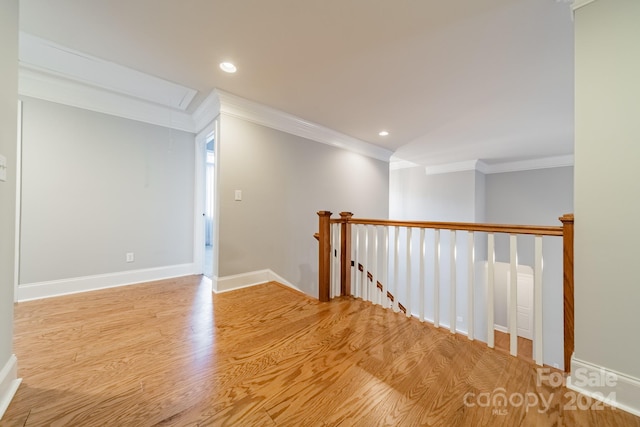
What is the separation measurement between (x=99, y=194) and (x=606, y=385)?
171 inches

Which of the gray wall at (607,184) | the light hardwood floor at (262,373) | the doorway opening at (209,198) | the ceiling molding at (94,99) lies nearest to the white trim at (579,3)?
the gray wall at (607,184)

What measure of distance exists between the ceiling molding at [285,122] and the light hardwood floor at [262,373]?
2.18 meters

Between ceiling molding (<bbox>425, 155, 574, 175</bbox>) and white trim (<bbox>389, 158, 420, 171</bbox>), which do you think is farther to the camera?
white trim (<bbox>389, 158, 420, 171</bbox>)

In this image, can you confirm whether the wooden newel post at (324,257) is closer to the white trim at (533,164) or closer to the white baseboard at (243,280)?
the white baseboard at (243,280)

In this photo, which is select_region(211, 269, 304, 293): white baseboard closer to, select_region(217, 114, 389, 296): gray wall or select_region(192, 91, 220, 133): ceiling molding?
select_region(217, 114, 389, 296): gray wall

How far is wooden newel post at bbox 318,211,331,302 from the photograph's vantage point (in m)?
2.48

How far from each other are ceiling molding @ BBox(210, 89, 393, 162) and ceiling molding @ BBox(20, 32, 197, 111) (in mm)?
→ 396

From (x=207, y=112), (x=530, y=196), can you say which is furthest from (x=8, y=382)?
(x=530, y=196)

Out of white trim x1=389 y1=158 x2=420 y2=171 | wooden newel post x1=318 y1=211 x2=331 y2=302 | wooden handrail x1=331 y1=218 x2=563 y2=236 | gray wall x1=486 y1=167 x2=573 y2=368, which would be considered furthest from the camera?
white trim x1=389 y1=158 x2=420 y2=171

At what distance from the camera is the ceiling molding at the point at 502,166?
193 inches

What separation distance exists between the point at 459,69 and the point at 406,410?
8.28 ft

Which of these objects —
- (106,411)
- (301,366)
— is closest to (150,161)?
(106,411)

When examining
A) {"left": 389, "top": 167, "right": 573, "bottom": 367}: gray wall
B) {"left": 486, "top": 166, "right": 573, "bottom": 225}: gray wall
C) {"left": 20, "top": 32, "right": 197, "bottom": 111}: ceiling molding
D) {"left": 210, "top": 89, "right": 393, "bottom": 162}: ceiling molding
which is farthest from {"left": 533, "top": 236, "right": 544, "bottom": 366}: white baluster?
{"left": 486, "top": 166, "right": 573, "bottom": 225}: gray wall

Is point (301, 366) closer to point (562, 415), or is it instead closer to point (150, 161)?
point (562, 415)
